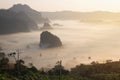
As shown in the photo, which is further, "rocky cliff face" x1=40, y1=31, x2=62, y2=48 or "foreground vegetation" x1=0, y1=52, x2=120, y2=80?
"rocky cliff face" x1=40, y1=31, x2=62, y2=48

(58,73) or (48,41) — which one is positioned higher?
(48,41)

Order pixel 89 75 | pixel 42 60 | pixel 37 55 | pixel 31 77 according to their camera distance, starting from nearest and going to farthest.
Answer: pixel 31 77
pixel 89 75
pixel 42 60
pixel 37 55

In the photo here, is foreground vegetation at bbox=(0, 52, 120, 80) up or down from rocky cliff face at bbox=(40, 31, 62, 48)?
down

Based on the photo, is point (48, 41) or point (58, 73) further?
point (48, 41)

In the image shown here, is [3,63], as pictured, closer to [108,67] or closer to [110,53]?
[108,67]

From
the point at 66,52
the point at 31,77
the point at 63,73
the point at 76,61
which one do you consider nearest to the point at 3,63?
the point at 63,73

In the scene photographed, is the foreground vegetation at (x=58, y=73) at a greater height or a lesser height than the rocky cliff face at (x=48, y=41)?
lesser

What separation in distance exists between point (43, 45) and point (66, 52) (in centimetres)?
1384

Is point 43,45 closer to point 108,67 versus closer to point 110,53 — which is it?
point 110,53

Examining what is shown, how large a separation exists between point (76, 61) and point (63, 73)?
149 feet

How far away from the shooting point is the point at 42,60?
113562 mm

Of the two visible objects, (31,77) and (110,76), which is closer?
(31,77)

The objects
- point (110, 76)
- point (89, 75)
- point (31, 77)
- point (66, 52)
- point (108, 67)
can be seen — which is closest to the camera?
point (31, 77)

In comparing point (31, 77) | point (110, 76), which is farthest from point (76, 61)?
point (31, 77)
